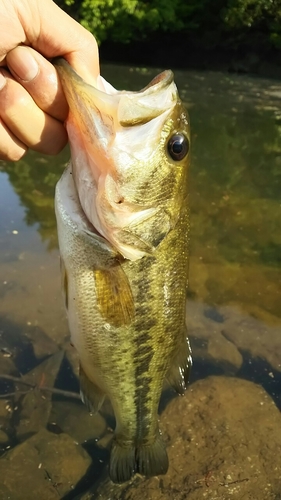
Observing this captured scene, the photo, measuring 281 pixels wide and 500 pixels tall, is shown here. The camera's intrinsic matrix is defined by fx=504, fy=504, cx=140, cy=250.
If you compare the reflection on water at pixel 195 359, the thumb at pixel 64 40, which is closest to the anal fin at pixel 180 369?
the thumb at pixel 64 40

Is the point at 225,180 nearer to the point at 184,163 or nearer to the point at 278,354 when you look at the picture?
the point at 278,354

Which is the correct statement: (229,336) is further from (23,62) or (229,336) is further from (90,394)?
(23,62)

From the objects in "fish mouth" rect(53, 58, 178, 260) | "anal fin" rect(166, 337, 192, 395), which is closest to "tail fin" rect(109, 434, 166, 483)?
"anal fin" rect(166, 337, 192, 395)

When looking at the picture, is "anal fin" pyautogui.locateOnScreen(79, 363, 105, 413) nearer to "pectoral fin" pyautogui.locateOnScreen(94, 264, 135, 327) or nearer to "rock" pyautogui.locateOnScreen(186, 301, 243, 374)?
"pectoral fin" pyautogui.locateOnScreen(94, 264, 135, 327)

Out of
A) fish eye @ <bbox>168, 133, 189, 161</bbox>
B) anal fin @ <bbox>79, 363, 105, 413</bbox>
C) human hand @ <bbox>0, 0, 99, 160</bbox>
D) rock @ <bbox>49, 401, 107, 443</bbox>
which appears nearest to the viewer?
human hand @ <bbox>0, 0, 99, 160</bbox>

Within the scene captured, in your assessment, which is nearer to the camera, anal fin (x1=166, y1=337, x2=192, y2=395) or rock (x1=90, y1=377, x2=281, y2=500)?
anal fin (x1=166, y1=337, x2=192, y2=395)
